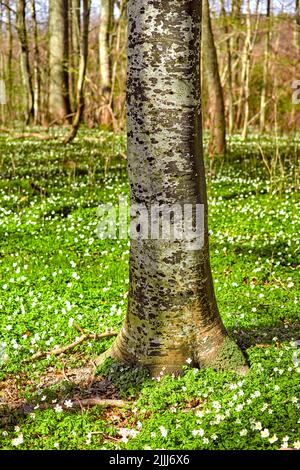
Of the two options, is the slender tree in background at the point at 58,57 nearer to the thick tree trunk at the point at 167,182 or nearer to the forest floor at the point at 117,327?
the forest floor at the point at 117,327

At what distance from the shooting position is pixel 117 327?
226 inches

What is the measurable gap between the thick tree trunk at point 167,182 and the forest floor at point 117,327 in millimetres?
231

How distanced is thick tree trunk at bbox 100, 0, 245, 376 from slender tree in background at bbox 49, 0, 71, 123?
70.0 ft

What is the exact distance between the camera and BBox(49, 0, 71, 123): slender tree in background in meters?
24.8

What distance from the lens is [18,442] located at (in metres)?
3.72

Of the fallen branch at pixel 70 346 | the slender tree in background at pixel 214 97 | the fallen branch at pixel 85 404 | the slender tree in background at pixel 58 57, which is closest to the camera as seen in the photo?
the fallen branch at pixel 85 404

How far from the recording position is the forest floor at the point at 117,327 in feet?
12.5

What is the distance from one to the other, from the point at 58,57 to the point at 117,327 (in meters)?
21.8

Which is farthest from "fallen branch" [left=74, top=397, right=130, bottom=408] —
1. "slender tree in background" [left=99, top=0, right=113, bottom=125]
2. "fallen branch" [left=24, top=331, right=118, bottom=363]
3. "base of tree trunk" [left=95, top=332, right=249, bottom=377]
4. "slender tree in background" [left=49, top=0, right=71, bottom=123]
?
"slender tree in background" [left=49, top=0, right=71, bottom=123]

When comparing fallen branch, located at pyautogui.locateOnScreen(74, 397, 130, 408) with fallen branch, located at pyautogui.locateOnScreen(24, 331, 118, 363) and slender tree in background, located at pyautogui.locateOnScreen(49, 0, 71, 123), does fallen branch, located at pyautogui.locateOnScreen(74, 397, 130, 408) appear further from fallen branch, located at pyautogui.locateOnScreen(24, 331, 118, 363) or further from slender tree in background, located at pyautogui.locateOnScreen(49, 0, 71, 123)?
slender tree in background, located at pyautogui.locateOnScreen(49, 0, 71, 123)

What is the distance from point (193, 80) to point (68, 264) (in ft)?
13.9

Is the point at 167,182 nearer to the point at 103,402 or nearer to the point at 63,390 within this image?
the point at 103,402

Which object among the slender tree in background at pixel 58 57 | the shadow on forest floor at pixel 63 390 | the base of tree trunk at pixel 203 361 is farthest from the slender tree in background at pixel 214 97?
the base of tree trunk at pixel 203 361
